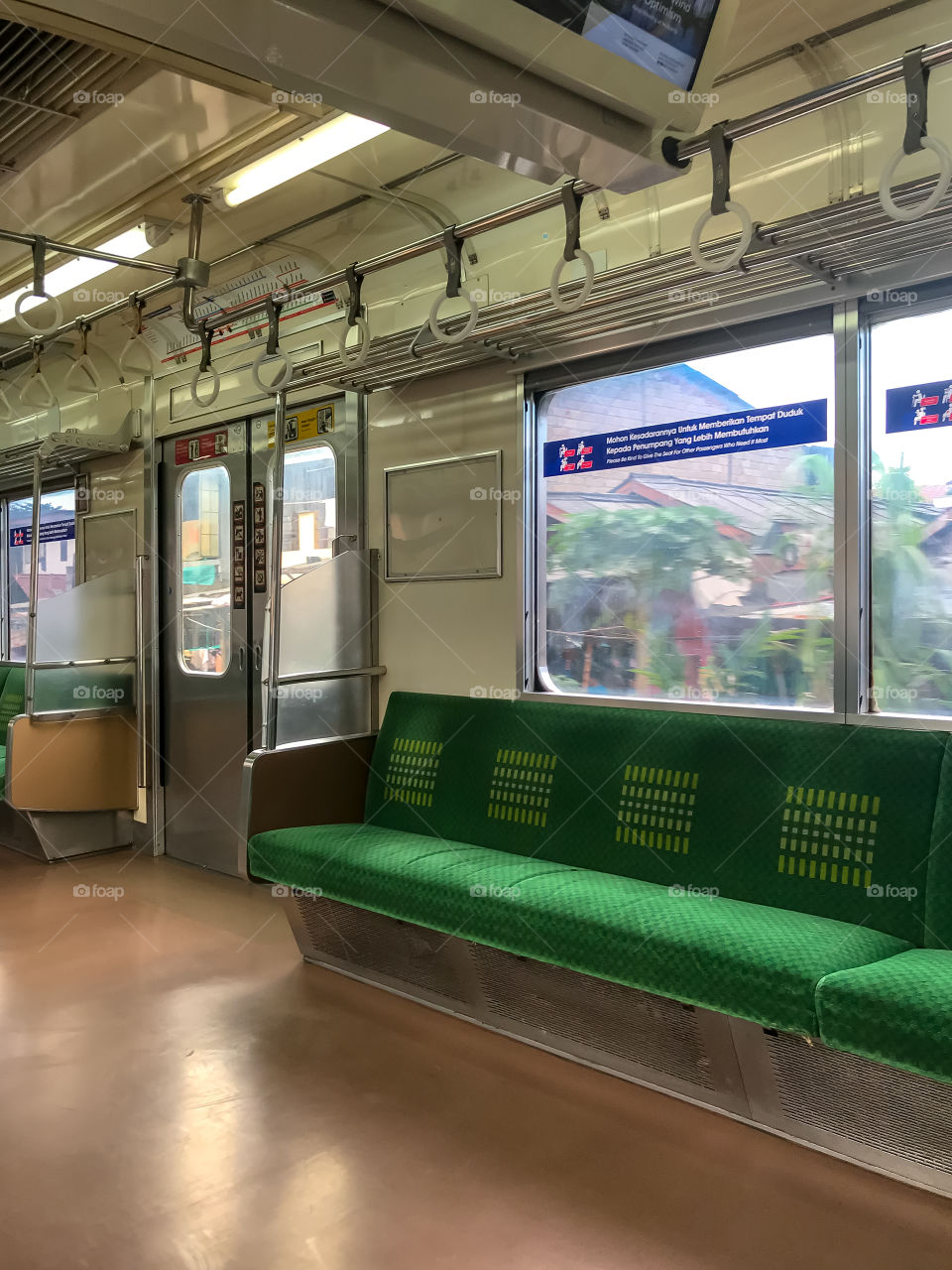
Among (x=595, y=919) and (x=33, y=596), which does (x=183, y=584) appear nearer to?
(x=33, y=596)

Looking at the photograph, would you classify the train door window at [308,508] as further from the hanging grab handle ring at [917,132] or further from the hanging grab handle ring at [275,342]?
the hanging grab handle ring at [917,132]

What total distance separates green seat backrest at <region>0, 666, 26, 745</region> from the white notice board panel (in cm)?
383

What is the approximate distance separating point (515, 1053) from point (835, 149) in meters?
3.07

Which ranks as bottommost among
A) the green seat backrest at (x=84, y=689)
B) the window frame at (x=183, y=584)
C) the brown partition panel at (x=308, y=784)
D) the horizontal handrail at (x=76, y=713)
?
the brown partition panel at (x=308, y=784)

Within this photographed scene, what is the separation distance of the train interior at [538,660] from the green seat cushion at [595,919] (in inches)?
0.6

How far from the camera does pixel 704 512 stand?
3.91m

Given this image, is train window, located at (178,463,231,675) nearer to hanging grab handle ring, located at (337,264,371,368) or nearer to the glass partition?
the glass partition

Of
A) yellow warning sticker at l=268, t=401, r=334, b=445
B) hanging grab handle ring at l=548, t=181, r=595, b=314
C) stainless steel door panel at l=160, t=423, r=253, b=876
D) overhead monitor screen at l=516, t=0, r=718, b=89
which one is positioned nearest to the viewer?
overhead monitor screen at l=516, t=0, r=718, b=89

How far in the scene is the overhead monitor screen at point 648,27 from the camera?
1.63m

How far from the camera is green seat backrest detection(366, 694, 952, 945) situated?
10.0 feet

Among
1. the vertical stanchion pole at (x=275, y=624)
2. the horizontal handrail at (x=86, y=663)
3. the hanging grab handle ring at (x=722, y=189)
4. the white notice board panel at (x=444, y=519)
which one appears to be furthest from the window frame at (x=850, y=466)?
the horizontal handrail at (x=86, y=663)

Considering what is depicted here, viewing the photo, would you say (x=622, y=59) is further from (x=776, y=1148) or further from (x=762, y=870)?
(x=776, y=1148)

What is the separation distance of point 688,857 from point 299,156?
9.69ft

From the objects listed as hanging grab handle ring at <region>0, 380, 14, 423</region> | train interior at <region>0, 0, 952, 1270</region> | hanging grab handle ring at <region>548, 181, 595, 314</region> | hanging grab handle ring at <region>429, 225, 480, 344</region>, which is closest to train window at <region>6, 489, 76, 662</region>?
hanging grab handle ring at <region>0, 380, 14, 423</region>
